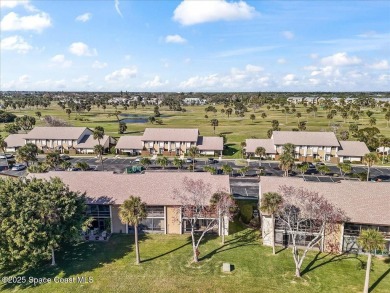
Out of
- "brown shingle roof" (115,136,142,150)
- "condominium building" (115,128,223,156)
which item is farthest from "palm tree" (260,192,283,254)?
"brown shingle roof" (115,136,142,150)

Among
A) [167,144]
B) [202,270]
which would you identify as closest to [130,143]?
[167,144]

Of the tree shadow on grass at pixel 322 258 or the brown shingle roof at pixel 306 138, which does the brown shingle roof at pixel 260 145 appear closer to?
the brown shingle roof at pixel 306 138

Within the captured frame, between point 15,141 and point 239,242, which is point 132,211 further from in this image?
point 15,141

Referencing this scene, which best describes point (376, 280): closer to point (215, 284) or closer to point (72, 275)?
point (215, 284)

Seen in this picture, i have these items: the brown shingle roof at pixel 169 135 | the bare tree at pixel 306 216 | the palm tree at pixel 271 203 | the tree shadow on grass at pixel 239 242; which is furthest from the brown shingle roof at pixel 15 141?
the bare tree at pixel 306 216

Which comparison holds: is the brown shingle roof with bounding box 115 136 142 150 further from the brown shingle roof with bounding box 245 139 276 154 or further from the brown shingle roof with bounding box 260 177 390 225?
the brown shingle roof with bounding box 260 177 390 225
